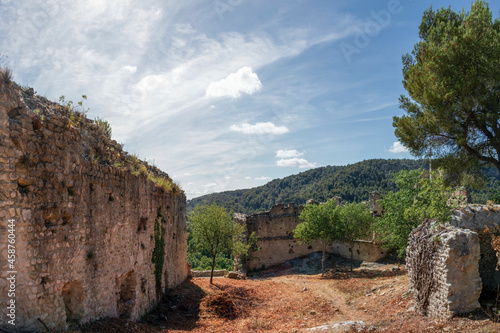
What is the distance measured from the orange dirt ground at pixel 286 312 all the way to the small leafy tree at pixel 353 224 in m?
5.70

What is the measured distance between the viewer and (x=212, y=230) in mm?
19047

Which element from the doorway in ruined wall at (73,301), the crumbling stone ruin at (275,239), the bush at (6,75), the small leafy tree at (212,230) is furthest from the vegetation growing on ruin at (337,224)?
the bush at (6,75)

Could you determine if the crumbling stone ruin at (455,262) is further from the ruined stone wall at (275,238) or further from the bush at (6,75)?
the ruined stone wall at (275,238)

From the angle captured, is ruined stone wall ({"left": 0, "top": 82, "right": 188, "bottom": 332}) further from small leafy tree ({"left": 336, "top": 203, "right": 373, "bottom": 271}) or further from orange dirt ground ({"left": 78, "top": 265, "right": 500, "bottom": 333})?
small leafy tree ({"left": 336, "top": 203, "right": 373, "bottom": 271})

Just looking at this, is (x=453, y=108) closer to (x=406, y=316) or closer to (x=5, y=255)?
(x=406, y=316)

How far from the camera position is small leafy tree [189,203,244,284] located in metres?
19.0

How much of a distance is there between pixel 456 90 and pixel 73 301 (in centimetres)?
1521

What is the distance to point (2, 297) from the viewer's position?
5.11 m

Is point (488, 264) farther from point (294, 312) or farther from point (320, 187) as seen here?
point (320, 187)

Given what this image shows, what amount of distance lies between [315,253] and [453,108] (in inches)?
842

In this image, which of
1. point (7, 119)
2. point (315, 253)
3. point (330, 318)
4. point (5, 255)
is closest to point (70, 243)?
point (5, 255)

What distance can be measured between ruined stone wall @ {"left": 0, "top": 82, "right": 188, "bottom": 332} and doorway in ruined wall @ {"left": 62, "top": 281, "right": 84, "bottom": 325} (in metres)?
0.02

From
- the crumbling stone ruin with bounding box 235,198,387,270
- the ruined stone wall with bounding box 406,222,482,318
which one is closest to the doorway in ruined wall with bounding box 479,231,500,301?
the ruined stone wall with bounding box 406,222,482,318

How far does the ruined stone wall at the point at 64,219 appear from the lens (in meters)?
5.41
